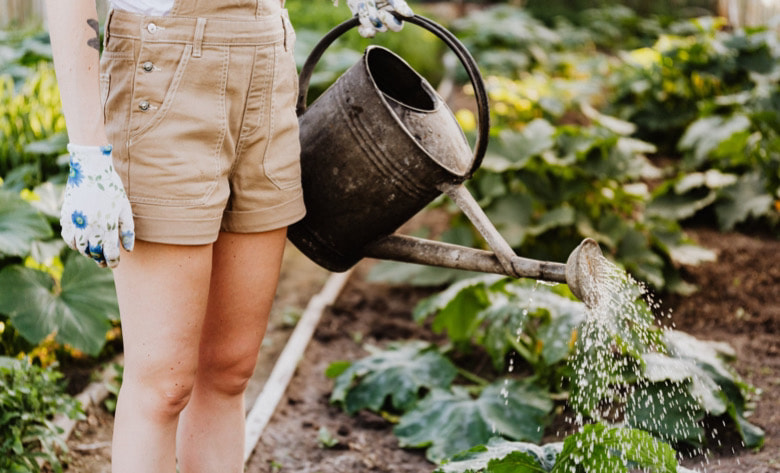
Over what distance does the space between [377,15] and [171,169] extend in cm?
61

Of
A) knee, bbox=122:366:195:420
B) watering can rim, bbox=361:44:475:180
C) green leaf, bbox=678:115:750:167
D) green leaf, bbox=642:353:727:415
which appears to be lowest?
green leaf, bbox=678:115:750:167

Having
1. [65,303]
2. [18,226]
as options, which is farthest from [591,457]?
[18,226]

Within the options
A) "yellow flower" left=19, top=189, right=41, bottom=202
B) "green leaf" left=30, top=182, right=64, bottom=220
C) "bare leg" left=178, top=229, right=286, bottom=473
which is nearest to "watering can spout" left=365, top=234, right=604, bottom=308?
"bare leg" left=178, top=229, right=286, bottom=473

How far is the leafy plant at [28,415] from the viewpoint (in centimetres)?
208

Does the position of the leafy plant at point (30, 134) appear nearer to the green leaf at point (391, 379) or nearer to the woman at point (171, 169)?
the green leaf at point (391, 379)

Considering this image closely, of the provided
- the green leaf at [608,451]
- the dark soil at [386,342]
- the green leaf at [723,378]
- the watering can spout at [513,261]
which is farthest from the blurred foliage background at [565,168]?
the green leaf at [608,451]

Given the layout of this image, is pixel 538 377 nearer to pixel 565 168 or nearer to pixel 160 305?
pixel 565 168

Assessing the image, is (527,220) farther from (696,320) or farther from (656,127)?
(656,127)

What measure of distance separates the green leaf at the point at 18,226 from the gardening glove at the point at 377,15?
134cm

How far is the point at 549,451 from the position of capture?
6.57 feet

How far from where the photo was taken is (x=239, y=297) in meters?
1.73

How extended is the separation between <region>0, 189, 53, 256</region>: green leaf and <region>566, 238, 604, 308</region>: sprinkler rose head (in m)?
1.68

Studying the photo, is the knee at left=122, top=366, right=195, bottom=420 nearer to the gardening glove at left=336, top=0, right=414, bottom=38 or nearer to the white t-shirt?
the white t-shirt

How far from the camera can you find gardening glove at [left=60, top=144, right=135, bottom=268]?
1.41 metres
